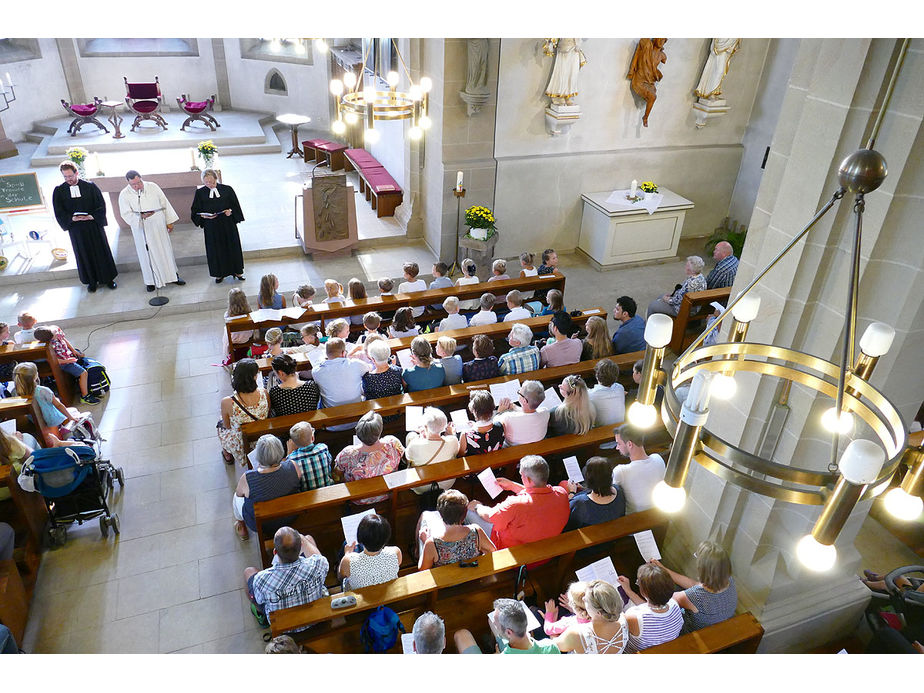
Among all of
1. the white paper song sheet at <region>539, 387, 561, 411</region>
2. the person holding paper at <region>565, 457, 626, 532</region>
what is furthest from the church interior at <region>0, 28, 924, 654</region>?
the white paper song sheet at <region>539, 387, 561, 411</region>

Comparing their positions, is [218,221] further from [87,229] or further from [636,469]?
[636,469]

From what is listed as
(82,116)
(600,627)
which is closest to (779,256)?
(600,627)

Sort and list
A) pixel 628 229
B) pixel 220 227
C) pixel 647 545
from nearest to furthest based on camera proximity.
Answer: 1. pixel 647 545
2. pixel 220 227
3. pixel 628 229

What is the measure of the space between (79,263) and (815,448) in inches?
312

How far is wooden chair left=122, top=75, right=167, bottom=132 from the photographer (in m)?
13.2

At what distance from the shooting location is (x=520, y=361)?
17.7ft

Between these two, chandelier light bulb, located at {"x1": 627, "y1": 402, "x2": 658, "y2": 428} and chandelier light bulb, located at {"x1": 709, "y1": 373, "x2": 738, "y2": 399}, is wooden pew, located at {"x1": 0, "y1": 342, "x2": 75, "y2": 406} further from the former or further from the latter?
chandelier light bulb, located at {"x1": 709, "y1": 373, "x2": 738, "y2": 399}

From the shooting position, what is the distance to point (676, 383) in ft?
6.99

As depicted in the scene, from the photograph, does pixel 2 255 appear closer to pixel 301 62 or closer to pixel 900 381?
pixel 301 62

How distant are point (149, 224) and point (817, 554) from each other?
7814 millimetres

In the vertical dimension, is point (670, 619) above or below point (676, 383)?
below

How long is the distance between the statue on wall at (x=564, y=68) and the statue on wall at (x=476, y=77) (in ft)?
2.69
